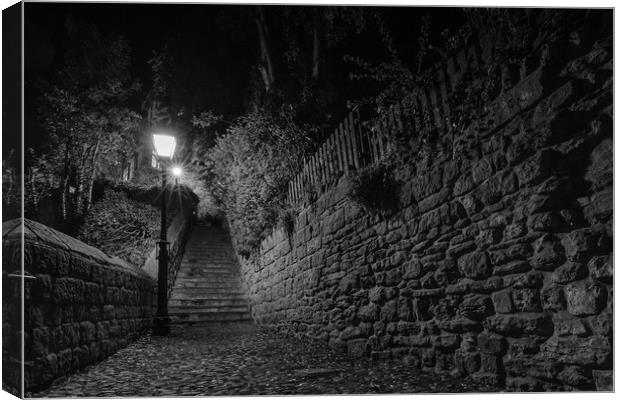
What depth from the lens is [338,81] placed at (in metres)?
7.63

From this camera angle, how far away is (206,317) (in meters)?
7.63

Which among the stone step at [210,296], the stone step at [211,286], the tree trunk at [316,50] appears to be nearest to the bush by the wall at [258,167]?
the stone step at [210,296]

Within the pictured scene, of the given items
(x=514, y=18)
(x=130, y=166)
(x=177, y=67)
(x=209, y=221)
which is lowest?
(x=514, y=18)

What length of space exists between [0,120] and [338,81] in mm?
5730

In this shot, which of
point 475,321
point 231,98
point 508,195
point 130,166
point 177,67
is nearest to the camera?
point 508,195

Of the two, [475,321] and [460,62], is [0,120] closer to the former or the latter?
[460,62]

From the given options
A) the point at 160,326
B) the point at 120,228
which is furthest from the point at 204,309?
the point at 120,228

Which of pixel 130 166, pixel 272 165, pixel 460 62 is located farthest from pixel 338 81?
pixel 130 166

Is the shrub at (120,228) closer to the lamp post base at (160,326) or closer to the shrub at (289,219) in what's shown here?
the lamp post base at (160,326)

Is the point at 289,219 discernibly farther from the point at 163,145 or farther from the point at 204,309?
the point at 204,309

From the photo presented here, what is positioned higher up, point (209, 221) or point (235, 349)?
point (209, 221)

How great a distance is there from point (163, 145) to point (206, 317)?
11.5ft

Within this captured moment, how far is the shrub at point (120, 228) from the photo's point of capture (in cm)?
1052

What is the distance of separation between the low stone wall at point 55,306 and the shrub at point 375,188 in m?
2.74
